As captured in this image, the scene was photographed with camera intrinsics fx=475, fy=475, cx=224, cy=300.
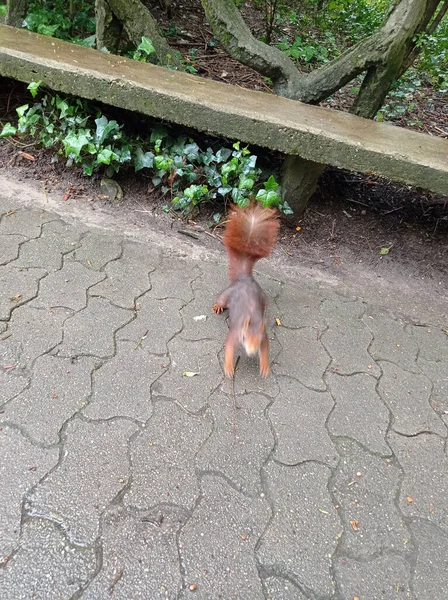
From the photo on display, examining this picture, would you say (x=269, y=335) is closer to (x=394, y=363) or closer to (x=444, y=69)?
(x=394, y=363)

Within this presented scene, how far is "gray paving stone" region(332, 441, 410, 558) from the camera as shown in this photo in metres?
1.68

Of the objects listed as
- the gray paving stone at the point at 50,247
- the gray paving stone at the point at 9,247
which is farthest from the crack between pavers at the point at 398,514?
the gray paving stone at the point at 9,247

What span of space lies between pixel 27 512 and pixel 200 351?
1009mm

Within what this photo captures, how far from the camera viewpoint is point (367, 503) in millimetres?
1801

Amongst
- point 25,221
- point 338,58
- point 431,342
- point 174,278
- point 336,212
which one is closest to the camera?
point 431,342

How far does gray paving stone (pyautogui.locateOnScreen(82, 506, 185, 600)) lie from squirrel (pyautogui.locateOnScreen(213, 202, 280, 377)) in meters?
0.74

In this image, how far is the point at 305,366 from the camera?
2332 millimetres

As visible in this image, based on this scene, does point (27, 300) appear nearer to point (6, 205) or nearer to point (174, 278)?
point (174, 278)

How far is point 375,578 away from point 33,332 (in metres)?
1.71

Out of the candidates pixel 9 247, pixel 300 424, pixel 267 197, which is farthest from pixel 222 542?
pixel 267 197

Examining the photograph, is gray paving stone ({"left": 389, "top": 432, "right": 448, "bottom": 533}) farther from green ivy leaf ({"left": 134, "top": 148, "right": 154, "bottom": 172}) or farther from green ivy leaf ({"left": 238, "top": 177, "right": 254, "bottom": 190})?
green ivy leaf ({"left": 134, "top": 148, "right": 154, "bottom": 172})

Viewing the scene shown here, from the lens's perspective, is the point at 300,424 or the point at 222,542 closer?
the point at 222,542

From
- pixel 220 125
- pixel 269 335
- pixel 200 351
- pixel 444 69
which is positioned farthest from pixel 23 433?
pixel 444 69

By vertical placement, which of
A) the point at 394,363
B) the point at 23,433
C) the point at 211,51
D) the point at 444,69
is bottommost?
the point at 23,433
